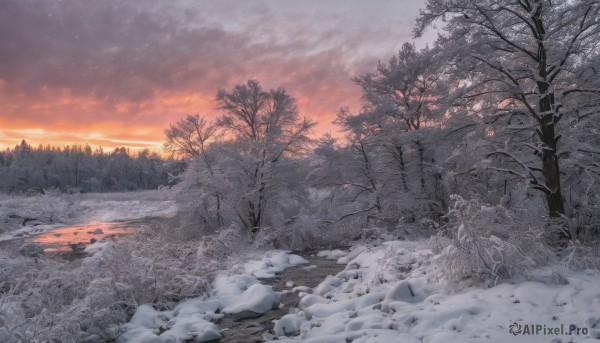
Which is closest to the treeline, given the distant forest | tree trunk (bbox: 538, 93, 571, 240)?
tree trunk (bbox: 538, 93, 571, 240)

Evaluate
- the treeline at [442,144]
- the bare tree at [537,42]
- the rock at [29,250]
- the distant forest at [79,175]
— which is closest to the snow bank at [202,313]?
the treeline at [442,144]

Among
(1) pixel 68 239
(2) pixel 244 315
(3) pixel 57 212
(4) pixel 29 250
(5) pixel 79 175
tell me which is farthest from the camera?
(5) pixel 79 175

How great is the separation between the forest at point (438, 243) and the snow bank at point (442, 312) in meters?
0.03

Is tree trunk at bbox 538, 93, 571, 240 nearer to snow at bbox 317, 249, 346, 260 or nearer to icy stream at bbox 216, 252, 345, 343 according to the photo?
icy stream at bbox 216, 252, 345, 343

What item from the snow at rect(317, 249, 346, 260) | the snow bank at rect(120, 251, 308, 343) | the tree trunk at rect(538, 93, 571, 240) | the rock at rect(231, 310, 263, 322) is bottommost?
the snow at rect(317, 249, 346, 260)

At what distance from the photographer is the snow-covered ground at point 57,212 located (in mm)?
31072

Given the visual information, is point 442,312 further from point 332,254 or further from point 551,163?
point 332,254

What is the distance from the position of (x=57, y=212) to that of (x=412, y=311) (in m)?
43.1

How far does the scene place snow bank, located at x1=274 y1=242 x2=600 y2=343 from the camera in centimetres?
526

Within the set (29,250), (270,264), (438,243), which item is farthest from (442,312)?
(29,250)

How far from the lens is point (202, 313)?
27.9 ft

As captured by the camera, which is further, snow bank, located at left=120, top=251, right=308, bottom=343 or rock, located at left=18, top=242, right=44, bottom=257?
rock, located at left=18, top=242, right=44, bottom=257

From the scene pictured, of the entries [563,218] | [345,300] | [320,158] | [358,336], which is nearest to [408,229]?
[320,158]

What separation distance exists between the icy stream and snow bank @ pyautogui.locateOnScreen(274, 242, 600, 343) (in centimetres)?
55
